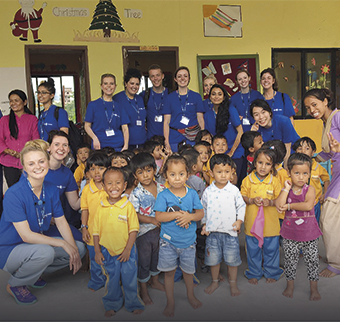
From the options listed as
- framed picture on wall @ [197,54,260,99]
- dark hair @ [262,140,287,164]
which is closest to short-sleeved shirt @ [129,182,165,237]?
Answer: dark hair @ [262,140,287,164]

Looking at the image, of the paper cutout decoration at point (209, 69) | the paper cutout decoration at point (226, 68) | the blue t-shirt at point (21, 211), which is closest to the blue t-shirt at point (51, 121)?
the blue t-shirt at point (21, 211)

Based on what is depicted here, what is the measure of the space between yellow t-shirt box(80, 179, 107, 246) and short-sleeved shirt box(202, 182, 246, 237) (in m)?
0.79

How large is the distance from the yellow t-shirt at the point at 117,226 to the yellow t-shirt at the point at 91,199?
34cm

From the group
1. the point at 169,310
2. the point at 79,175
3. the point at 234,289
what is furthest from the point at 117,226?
the point at 79,175

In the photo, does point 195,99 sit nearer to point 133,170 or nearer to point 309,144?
point 309,144

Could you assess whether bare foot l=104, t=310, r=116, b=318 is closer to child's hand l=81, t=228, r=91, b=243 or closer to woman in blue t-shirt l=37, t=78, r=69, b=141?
child's hand l=81, t=228, r=91, b=243

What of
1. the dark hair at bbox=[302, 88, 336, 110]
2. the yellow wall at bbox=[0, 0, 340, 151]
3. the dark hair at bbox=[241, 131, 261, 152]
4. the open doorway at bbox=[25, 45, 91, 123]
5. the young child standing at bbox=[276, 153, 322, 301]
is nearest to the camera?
the young child standing at bbox=[276, 153, 322, 301]

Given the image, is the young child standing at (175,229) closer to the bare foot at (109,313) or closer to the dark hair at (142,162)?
the dark hair at (142,162)

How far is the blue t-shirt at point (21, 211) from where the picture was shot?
245 centimetres

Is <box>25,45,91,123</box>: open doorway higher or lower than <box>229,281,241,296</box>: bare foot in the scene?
higher

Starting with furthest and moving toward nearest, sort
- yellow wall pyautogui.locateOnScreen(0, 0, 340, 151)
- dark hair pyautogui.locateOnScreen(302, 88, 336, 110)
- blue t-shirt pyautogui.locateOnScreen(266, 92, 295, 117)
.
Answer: yellow wall pyautogui.locateOnScreen(0, 0, 340, 151) < blue t-shirt pyautogui.locateOnScreen(266, 92, 295, 117) < dark hair pyautogui.locateOnScreen(302, 88, 336, 110)

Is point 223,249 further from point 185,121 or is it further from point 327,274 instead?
point 185,121

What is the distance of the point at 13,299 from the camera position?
253 cm

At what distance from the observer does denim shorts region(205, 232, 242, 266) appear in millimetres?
2518
